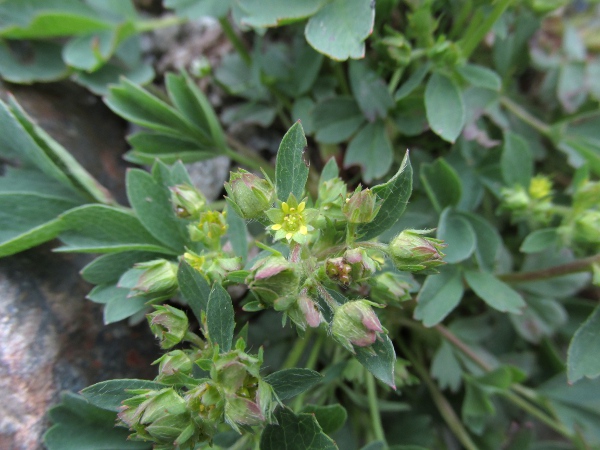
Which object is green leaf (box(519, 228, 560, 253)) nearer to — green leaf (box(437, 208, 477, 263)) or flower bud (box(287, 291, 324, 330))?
green leaf (box(437, 208, 477, 263))

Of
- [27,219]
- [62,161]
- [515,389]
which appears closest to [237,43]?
[62,161]

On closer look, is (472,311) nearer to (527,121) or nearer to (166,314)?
(527,121)

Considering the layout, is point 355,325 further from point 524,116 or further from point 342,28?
point 524,116

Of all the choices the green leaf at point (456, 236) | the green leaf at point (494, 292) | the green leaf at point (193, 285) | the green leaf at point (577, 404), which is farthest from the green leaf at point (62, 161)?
the green leaf at point (577, 404)

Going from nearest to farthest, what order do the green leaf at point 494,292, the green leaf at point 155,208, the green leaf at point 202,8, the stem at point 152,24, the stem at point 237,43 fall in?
the green leaf at point 155,208, the green leaf at point 494,292, the green leaf at point 202,8, the stem at point 237,43, the stem at point 152,24

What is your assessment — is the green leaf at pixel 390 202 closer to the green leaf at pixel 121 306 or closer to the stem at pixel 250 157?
the green leaf at pixel 121 306

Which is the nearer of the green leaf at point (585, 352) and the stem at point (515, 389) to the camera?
the green leaf at point (585, 352)

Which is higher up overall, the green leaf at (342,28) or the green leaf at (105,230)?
the green leaf at (342,28)

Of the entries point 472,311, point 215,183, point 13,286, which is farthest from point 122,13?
point 472,311
